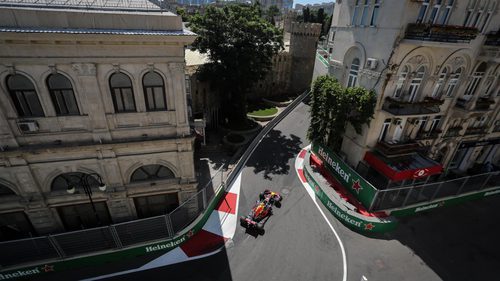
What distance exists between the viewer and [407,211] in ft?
63.9

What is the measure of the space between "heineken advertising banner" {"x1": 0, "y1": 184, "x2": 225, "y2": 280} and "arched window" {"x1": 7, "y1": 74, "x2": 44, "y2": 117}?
8.97m

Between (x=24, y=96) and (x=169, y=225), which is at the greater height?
(x=24, y=96)

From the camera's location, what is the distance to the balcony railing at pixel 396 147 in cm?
1989

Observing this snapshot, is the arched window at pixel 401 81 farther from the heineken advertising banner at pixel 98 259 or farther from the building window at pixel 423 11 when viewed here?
the heineken advertising banner at pixel 98 259

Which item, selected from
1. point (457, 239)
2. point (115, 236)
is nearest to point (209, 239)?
point (115, 236)

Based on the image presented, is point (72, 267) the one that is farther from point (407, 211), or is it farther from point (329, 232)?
point (407, 211)

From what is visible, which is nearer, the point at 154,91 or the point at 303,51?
the point at 154,91

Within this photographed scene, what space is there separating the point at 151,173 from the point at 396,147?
65.6 ft

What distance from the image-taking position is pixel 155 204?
16.9m

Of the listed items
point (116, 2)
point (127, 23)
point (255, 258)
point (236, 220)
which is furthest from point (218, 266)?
point (116, 2)

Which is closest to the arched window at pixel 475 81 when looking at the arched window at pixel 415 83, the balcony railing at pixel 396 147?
the arched window at pixel 415 83

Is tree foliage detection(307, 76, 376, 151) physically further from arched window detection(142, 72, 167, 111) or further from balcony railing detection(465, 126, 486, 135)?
balcony railing detection(465, 126, 486, 135)

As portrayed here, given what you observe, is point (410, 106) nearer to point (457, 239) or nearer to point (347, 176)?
point (347, 176)

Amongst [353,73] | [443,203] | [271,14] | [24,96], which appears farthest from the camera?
[271,14]
